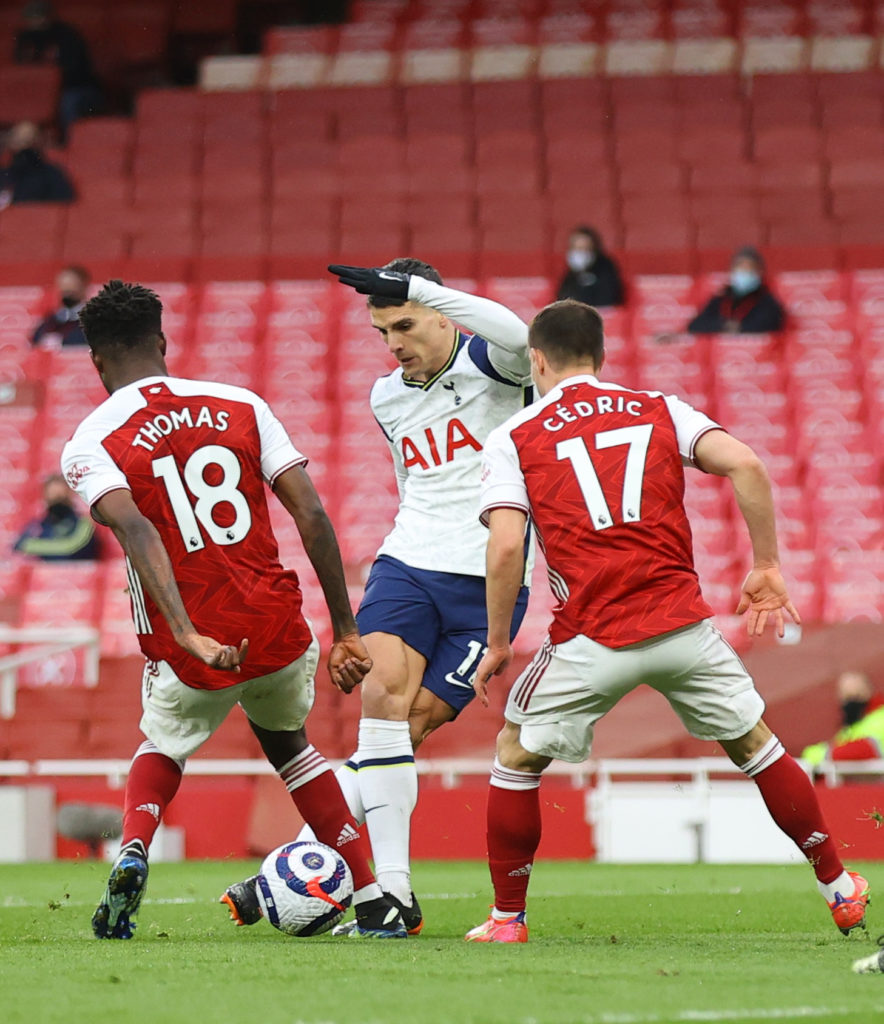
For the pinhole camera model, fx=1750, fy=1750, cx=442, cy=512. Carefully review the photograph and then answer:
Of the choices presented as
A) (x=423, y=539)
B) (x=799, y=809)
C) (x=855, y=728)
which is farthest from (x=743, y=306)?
(x=799, y=809)

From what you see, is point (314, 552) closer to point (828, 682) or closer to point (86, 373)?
point (828, 682)

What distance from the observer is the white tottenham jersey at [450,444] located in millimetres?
5465

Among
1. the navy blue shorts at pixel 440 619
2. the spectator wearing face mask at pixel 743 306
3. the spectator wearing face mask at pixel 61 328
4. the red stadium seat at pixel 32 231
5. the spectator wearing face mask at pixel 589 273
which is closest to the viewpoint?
the navy blue shorts at pixel 440 619

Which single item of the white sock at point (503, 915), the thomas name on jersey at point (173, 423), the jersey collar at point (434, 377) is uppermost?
the jersey collar at point (434, 377)

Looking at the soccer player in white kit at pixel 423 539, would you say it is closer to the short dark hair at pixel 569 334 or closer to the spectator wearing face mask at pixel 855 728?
the short dark hair at pixel 569 334

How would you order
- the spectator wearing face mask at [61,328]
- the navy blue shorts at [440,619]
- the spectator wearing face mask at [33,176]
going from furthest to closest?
the spectator wearing face mask at [33,176] < the spectator wearing face mask at [61,328] < the navy blue shorts at [440,619]

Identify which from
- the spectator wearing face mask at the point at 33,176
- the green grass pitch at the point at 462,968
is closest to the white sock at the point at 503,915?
the green grass pitch at the point at 462,968

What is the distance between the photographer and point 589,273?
1500cm

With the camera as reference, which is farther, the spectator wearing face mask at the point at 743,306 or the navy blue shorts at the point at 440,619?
the spectator wearing face mask at the point at 743,306

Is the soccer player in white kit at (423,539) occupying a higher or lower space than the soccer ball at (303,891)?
higher

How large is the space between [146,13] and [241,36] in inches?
49.4

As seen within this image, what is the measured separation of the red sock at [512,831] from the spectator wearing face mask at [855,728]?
17.5 feet

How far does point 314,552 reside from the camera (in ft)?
16.2

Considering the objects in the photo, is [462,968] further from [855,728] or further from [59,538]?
[59,538]
